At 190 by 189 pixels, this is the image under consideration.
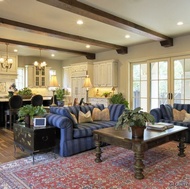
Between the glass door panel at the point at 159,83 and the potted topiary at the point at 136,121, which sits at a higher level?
the glass door panel at the point at 159,83

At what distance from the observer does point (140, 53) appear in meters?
6.93

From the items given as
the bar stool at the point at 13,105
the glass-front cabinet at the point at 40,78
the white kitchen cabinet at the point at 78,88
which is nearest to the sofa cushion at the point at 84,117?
the bar stool at the point at 13,105

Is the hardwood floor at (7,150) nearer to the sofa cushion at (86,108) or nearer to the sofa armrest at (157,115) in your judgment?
the sofa cushion at (86,108)

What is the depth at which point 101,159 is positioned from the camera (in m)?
3.45

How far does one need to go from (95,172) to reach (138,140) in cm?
79

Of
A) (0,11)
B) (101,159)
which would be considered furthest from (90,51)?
(101,159)

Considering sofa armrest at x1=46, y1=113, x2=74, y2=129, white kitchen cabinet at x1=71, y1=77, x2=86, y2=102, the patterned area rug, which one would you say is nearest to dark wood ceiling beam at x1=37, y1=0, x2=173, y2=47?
sofa armrest at x1=46, y1=113, x2=74, y2=129

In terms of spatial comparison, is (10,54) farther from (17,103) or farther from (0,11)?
(0,11)

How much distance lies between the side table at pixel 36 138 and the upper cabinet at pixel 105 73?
14.6 ft

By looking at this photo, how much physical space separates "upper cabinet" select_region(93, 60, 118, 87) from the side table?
4.46 metres

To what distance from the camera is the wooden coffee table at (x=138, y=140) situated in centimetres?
273

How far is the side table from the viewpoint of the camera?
3.29 metres

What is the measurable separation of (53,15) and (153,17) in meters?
2.15

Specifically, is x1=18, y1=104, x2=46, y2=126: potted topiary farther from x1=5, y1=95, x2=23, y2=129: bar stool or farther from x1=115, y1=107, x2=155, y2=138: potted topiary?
x1=5, y1=95, x2=23, y2=129: bar stool
